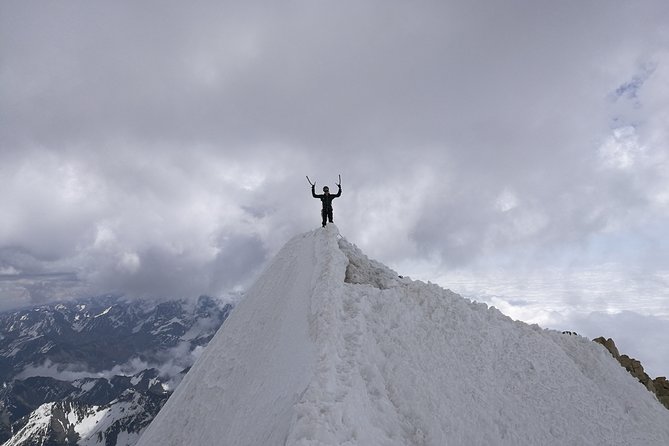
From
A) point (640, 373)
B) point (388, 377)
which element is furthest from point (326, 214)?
point (640, 373)

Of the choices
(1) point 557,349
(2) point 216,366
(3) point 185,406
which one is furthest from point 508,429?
(3) point 185,406

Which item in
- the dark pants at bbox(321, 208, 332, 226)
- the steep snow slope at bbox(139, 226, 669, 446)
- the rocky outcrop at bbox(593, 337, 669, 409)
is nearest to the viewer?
the steep snow slope at bbox(139, 226, 669, 446)

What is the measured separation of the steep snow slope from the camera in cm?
1291

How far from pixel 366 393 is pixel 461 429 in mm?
4196

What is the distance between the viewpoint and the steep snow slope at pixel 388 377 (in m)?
12.9

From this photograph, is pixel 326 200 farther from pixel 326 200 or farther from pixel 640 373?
→ pixel 640 373

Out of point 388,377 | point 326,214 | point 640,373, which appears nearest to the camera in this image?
point 388,377

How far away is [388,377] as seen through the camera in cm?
1479

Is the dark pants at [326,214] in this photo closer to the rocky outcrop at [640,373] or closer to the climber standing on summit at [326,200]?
the climber standing on summit at [326,200]

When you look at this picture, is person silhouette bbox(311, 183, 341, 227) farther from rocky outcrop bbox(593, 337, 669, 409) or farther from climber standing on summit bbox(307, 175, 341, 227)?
rocky outcrop bbox(593, 337, 669, 409)

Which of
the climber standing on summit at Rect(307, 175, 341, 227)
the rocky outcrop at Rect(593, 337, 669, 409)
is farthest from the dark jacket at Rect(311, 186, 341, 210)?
the rocky outcrop at Rect(593, 337, 669, 409)

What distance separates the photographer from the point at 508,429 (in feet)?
49.7

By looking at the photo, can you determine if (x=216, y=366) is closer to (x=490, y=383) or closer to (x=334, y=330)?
(x=334, y=330)

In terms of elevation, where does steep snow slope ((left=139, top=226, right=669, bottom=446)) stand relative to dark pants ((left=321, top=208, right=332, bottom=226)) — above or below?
below
